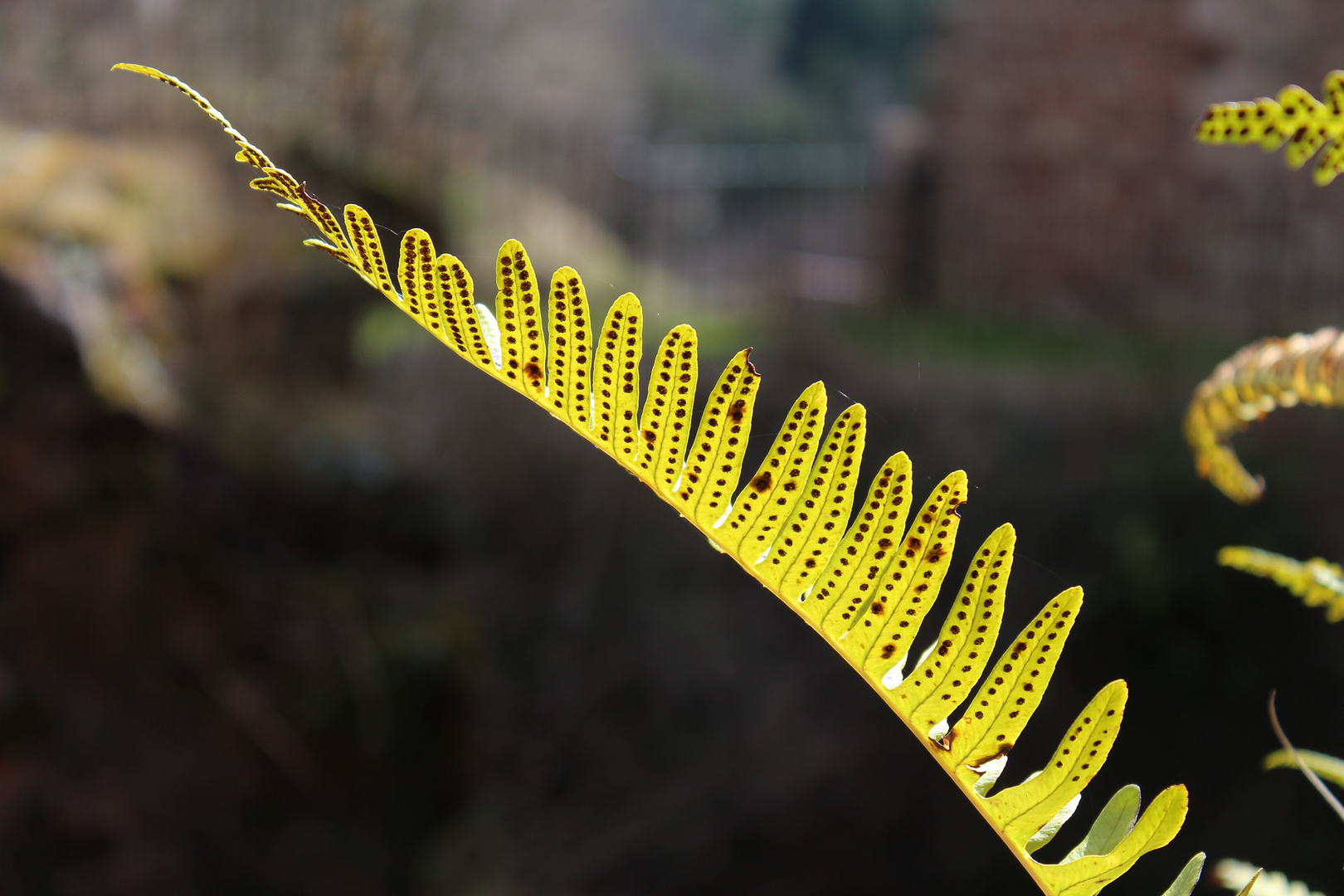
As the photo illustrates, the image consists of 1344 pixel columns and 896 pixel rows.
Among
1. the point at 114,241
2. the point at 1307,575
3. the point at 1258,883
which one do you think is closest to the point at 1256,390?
the point at 1307,575

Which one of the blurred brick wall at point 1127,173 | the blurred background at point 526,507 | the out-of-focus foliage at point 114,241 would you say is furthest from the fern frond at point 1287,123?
the blurred brick wall at point 1127,173

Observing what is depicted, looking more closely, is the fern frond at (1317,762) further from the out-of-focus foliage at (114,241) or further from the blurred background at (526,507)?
the out-of-focus foliage at (114,241)

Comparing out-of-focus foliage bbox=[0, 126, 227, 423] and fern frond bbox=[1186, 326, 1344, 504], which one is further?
out-of-focus foliage bbox=[0, 126, 227, 423]

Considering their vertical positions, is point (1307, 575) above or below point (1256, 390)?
below

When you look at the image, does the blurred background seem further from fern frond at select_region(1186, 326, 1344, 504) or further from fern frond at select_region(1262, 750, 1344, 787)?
fern frond at select_region(1262, 750, 1344, 787)

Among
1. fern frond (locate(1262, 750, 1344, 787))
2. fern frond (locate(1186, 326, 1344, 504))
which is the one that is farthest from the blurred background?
fern frond (locate(1262, 750, 1344, 787))

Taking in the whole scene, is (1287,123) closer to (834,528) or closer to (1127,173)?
(834,528)

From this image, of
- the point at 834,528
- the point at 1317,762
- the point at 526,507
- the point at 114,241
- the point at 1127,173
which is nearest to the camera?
the point at 834,528
